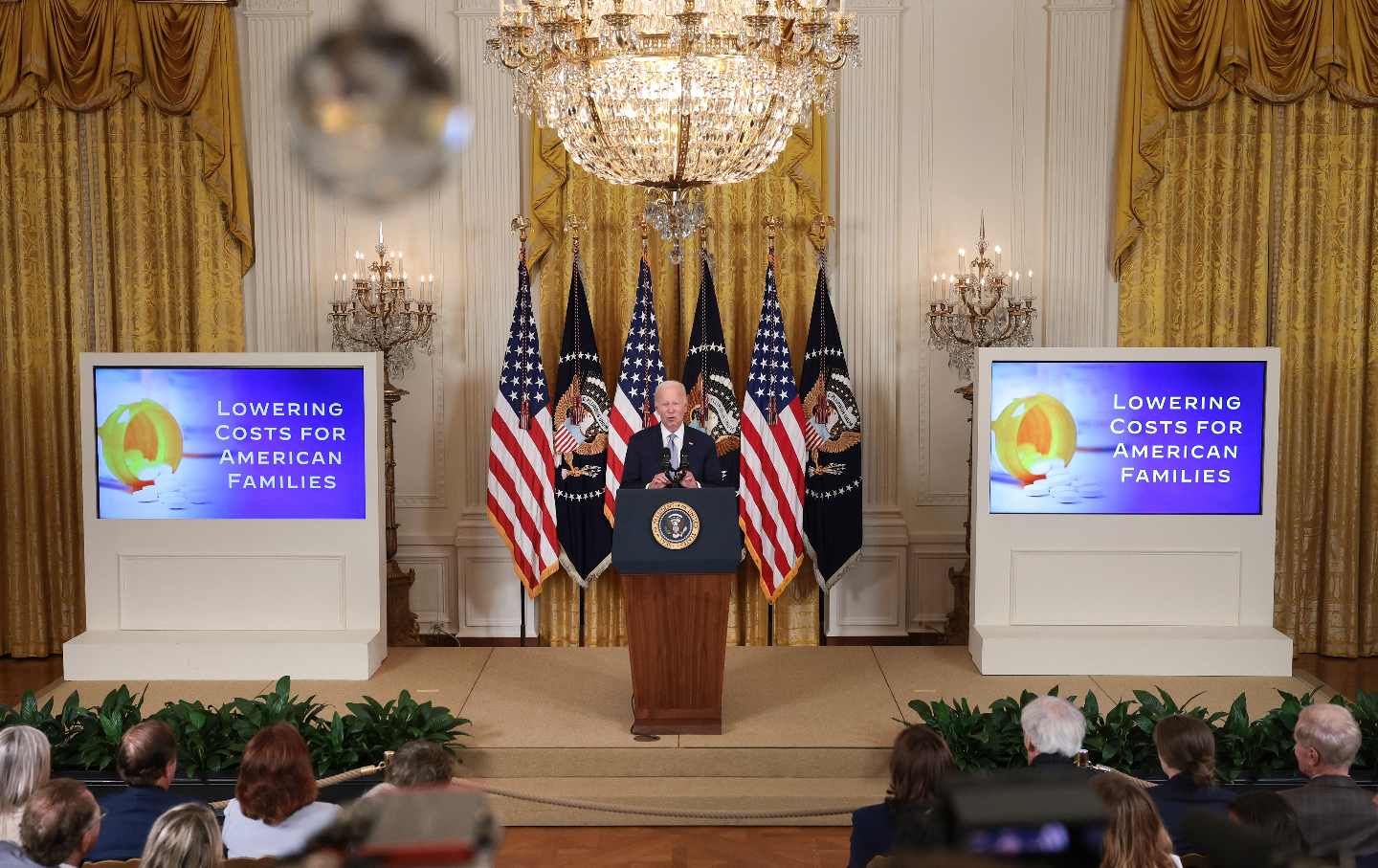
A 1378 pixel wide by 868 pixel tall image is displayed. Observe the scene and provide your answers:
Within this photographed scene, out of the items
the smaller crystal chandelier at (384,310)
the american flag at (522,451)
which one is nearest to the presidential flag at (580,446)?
the american flag at (522,451)

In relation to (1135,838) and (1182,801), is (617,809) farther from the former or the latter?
(1135,838)

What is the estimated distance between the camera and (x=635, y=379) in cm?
→ 760

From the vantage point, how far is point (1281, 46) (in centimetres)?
761

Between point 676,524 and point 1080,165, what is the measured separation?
4.09m

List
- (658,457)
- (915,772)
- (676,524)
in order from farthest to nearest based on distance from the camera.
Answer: (658,457) < (676,524) < (915,772)

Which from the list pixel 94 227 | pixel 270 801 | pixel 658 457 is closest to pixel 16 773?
pixel 270 801

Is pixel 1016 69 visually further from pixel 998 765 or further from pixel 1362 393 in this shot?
pixel 998 765

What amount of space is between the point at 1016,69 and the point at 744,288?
7.48 ft

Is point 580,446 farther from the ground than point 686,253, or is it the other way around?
point 686,253

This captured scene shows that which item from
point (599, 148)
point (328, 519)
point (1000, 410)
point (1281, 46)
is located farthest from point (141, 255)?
point (1281, 46)

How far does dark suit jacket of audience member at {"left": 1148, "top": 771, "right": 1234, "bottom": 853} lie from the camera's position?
11.7 ft

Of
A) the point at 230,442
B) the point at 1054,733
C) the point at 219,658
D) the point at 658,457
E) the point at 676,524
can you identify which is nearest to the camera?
A: the point at 1054,733

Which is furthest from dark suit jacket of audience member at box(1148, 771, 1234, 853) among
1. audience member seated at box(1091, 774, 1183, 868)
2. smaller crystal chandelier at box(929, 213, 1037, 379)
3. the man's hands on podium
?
smaller crystal chandelier at box(929, 213, 1037, 379)

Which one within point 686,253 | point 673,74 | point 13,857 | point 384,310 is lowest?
point 13,857
